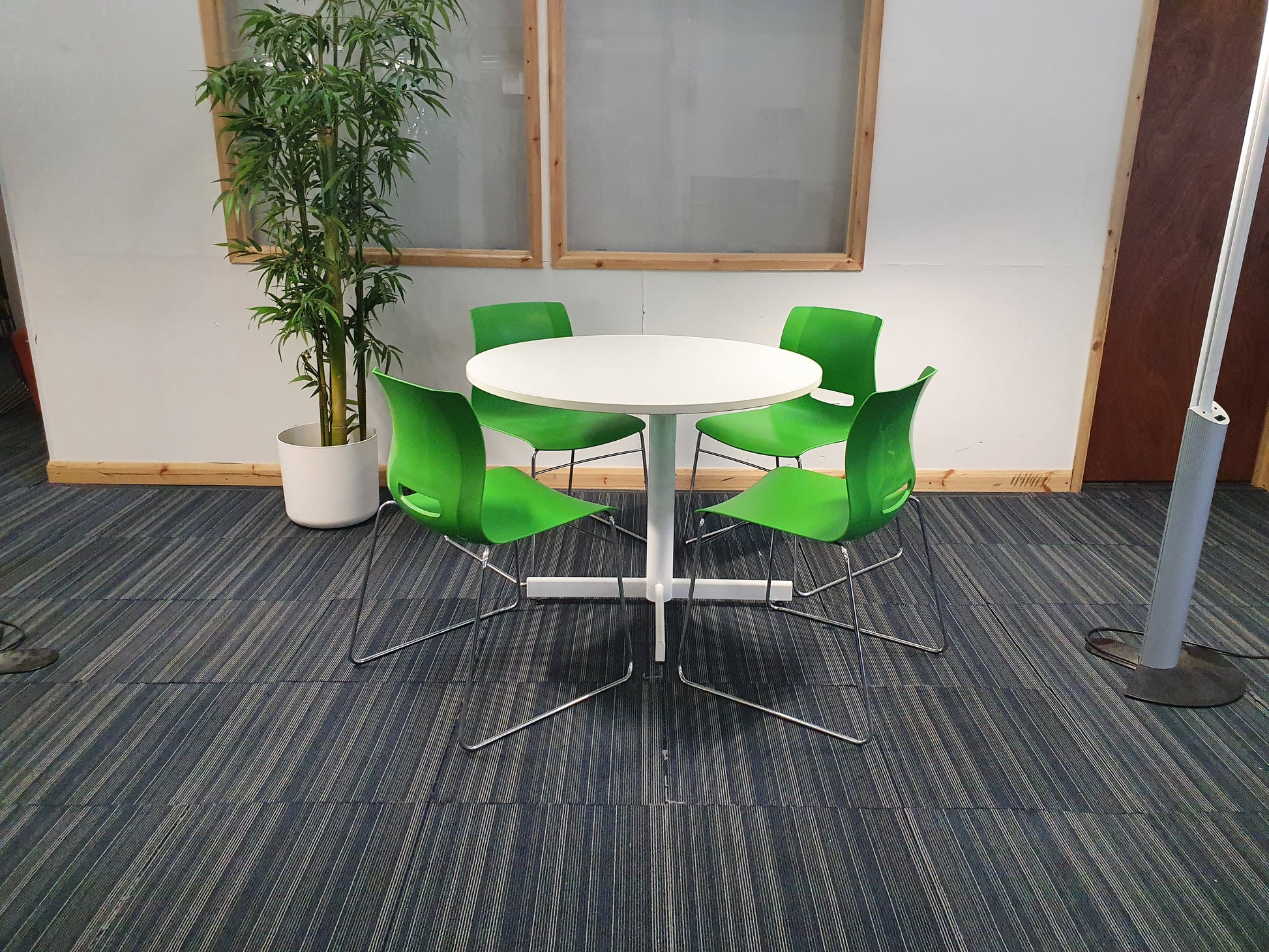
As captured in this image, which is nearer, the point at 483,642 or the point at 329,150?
the point at 483,642

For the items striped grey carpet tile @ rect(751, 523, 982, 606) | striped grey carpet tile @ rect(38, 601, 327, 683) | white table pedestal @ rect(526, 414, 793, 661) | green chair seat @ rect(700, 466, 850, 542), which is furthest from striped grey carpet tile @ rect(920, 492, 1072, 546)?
striped grey carpet tile @ rect(38, 601, 327, 683)

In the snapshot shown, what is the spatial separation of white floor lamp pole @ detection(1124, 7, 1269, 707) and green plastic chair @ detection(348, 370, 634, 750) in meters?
1.50

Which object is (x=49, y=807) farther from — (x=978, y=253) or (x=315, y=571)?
(x=978, y=253)

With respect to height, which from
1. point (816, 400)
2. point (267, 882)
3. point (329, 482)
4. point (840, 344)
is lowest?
point (267, 882)

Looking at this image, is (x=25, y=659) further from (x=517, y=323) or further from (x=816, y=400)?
(x=816, y=400)

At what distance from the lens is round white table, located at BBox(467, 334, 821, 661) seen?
7.89 ft

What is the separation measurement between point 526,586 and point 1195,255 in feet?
10.8

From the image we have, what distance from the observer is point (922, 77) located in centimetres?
374

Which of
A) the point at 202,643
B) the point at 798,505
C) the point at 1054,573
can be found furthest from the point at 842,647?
the point at 202,643

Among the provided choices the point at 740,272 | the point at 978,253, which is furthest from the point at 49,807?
the point at 978,253

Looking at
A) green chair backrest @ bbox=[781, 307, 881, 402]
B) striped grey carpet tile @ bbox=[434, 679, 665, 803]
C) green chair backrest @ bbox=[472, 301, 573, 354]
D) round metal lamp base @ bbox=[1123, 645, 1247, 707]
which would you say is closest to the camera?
striped grey carpet tile @ bbox=[434, 679, 665, 803]

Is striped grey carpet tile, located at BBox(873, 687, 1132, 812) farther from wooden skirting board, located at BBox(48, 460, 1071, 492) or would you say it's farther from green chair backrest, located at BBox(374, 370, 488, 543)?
wooden skirting board, located at BBox(48, 460, 1071, 492)

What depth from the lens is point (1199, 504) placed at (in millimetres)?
2430

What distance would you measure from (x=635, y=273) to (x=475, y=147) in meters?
0.84
